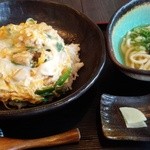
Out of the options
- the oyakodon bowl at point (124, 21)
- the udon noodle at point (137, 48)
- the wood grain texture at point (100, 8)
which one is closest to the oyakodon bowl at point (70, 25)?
the oyakodon bowl at point (124, 21)

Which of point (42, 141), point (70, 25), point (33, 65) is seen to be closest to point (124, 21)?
point (70, 25)

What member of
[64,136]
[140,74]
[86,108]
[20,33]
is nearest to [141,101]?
[140,74]

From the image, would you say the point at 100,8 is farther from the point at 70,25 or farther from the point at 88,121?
the point at 88,121

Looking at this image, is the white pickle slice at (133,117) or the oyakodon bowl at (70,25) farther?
the oyakodon bowl at (70,25)

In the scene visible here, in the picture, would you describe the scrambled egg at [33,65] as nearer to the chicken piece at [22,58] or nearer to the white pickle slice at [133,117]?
the chicken piece at [22,58]

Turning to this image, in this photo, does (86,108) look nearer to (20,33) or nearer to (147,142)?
(147,142)

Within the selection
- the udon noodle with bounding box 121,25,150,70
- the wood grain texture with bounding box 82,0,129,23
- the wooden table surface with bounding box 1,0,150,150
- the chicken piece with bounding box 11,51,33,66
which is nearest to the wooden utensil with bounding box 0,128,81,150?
the wooden table surface with bounding box 1,0,150,150
